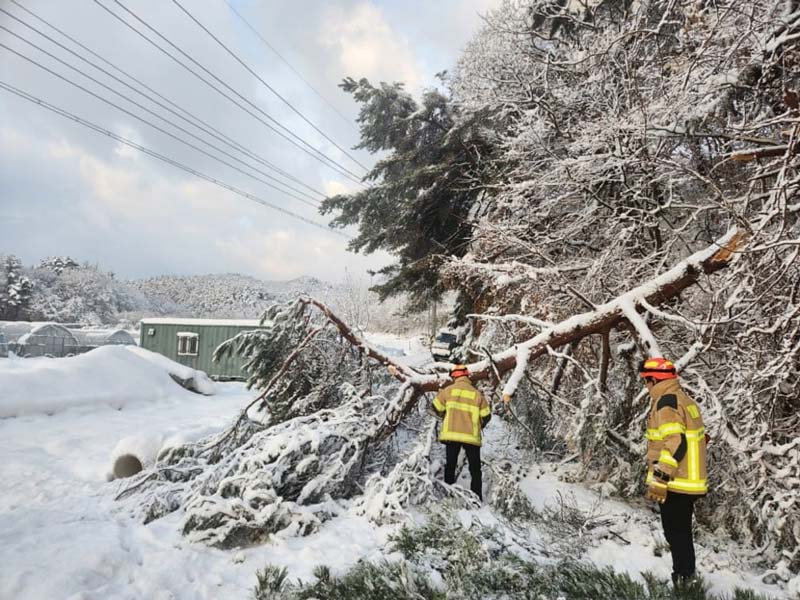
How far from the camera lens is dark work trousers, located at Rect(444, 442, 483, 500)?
502 cm

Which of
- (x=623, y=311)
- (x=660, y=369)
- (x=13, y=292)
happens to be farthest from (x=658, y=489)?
(x=13, y=292)

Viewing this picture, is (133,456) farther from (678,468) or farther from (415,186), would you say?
(415,186)

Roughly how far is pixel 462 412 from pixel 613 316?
75.9 inches

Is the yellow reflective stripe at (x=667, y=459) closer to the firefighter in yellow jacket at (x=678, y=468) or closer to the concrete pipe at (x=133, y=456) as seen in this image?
the firefighter in yellow jacket at (x=678, y=468)

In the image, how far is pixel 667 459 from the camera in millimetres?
3178

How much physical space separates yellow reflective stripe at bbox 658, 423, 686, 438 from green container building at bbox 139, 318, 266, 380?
62.6 ft

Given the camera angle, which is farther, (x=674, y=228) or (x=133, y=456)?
(x=133, y=456)

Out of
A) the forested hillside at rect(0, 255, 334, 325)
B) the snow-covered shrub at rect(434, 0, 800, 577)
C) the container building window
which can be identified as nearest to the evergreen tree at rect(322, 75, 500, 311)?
the snow-covered shrub at rect(434, 0, 800, 577)

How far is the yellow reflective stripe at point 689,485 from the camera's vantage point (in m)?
3.14

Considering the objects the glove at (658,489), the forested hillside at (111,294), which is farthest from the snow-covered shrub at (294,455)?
the forested hillside at (111,294)

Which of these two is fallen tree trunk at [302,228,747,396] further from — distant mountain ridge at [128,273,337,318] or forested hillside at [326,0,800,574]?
distant mountain ridge at [128,273,337,318]

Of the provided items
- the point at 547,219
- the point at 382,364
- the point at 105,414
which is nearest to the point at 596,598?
the point at 382,364

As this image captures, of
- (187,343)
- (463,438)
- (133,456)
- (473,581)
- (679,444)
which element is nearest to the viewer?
(473,581)

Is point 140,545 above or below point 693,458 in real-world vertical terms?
below
